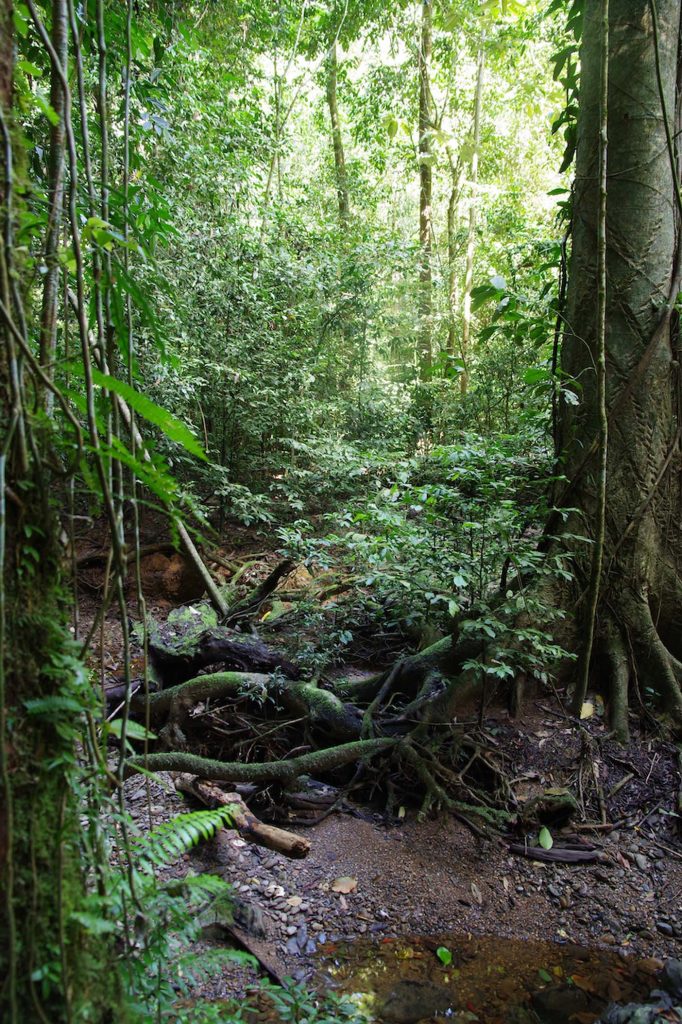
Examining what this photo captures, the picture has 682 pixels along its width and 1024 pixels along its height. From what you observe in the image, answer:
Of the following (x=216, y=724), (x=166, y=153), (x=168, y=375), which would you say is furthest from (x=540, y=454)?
(x=166, y=153)

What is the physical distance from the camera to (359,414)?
8969mm

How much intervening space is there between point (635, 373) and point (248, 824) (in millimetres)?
3560

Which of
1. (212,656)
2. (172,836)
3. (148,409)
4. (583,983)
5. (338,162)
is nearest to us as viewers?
(148,409)

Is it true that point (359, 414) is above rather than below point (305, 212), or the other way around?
below

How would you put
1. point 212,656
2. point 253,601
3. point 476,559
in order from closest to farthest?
1. point 476,559
2. point 212,656
3. point 253,601

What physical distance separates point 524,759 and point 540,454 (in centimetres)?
224

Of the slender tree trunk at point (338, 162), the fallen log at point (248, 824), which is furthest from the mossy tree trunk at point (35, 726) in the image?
the slender tree trunk at point (338, 162)

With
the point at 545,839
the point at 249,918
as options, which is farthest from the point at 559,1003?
the point at 249,918

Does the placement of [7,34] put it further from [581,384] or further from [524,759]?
[524,759]

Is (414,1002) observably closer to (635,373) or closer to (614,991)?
(614,991)

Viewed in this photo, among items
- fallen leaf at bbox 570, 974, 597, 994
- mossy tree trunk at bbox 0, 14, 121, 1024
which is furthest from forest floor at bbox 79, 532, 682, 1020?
mossy tree trunk at bbox 0, 14, 121, 1024

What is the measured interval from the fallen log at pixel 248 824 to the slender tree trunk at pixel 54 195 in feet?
8.47

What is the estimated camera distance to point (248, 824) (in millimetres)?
3400

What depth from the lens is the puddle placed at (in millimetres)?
2363
